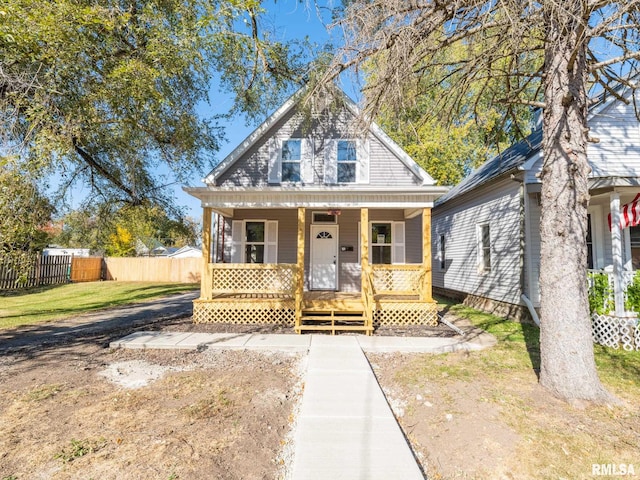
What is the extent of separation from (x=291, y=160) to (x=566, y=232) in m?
7.60

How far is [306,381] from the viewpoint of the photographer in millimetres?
4762

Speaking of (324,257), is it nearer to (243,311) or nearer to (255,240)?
(255,240)

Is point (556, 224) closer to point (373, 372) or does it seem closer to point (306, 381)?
point (373, 372)

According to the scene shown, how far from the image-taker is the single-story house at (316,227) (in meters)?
8.36

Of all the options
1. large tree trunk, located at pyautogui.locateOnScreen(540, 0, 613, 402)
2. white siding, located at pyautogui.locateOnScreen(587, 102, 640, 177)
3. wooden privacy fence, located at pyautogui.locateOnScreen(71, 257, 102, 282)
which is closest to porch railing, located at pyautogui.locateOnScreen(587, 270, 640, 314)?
white siding, located at pyautogui.locateOnScreen(587, 102, 640, 177)

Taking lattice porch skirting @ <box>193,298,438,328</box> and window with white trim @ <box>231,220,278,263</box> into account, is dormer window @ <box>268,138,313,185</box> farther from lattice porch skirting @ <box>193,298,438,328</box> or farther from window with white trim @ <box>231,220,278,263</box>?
lattice porch skirting @ <box>193,298,438,328</box>

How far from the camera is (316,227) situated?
35.8 feet

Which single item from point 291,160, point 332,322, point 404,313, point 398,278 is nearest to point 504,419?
point 332,322

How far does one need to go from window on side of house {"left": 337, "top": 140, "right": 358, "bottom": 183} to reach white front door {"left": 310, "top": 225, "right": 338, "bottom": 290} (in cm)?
172

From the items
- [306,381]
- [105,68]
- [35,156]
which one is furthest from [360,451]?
[105,68]

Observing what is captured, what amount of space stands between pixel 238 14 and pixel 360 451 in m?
8.61

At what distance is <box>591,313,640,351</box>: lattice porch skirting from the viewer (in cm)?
660

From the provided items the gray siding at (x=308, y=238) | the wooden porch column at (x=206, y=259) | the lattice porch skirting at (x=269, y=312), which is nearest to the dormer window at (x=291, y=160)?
the gray siding at (x=308, y=238)

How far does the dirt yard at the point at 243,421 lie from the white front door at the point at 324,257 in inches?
199
